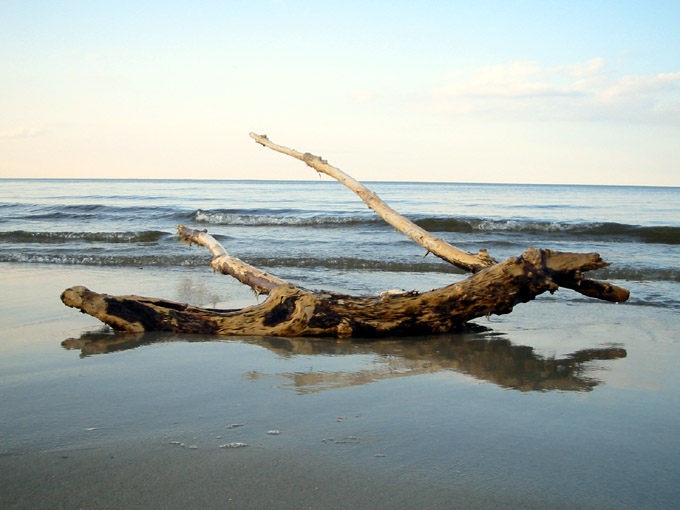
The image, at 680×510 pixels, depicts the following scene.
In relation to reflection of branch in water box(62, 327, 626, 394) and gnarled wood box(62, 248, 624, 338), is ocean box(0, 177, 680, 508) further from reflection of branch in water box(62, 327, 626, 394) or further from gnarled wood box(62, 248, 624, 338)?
gnarled wood box(62, 248, 624, 338)

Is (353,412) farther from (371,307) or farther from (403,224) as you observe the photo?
(403,224)

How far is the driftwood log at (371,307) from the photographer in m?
5.05

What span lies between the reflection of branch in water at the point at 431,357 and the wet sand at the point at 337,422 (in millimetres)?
23

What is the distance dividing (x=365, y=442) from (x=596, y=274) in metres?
8.06

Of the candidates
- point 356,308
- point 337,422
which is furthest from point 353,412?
point 356,308

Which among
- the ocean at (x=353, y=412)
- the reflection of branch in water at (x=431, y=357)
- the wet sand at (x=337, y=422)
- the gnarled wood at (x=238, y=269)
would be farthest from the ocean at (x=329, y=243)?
the wet sand at (x=337, y=422)

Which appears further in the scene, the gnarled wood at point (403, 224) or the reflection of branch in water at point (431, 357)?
the gnarled wood at point (403, 224)

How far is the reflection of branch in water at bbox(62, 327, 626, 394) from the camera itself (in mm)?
3984

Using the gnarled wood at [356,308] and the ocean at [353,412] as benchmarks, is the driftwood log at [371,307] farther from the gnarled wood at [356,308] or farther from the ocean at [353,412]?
the ocean at [353,412]

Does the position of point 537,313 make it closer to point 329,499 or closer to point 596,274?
point 596,274

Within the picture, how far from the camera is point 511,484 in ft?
8.22

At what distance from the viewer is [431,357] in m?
4.64

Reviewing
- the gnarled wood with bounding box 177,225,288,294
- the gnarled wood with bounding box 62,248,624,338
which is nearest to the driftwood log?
the gnarled wood with bounding box 62,248,624,338

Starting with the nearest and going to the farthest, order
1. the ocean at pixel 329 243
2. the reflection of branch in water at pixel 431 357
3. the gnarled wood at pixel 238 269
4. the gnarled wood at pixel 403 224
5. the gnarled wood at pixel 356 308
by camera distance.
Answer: the reflection of branch in water at pixel 431 357 → the gnarled wood at pixel 356 308 → the gnarled wood at pixel 403 224 → the gnarled wood at pixel 238 269 → the ocean at pixel 329 243
